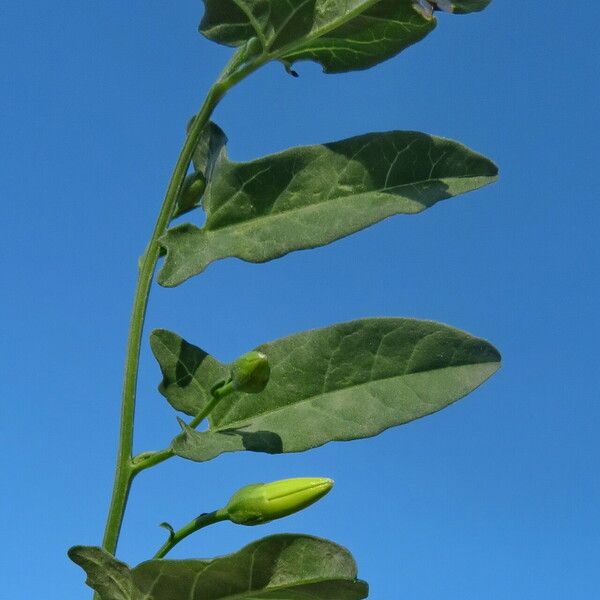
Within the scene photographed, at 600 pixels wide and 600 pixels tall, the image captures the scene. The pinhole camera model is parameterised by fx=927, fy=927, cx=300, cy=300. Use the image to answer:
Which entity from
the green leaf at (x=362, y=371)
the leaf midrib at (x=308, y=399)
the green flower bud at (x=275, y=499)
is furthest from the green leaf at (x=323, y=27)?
the green flower bud at (x=275, y=499)

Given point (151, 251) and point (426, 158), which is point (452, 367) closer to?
point (426, 158)

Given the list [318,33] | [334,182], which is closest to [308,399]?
[334,182]

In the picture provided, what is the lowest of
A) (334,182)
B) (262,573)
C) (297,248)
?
(262,573)

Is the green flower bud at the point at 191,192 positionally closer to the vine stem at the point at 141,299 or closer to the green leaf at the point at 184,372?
the vine stem at the point at 141,299

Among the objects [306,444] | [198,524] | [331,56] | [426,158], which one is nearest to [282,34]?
[331,56]

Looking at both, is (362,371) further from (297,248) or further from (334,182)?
(334,182)

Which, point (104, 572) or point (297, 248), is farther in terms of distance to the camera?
point (297, 248)

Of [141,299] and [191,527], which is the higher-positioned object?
[141,299]
